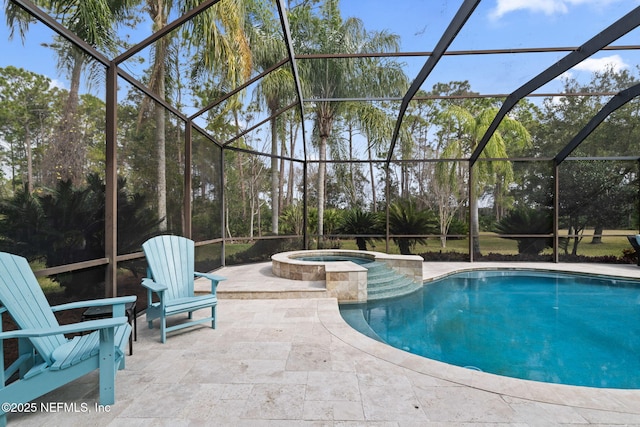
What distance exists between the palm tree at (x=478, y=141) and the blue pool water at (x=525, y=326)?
3068 mm

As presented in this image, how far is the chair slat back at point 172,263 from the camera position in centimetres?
327

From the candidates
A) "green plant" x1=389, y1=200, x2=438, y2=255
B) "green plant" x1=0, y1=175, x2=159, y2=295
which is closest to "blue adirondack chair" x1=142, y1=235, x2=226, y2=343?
"green plant" x1=0, y1=175, x2=159, y2=295

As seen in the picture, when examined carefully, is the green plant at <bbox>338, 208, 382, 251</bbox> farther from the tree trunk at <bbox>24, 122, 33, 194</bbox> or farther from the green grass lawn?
the tree trunk at <bbox>24, 122, 33, 194</bbox>

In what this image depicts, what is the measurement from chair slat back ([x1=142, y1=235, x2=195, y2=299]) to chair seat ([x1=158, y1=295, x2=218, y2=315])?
0.23 m

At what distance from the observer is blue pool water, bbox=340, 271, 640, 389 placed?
2988mm

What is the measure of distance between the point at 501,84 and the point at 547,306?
181 inches

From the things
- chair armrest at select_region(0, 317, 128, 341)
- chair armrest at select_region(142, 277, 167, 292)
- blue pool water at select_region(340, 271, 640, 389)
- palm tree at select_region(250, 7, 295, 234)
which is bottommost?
blue pool water at select_region(340, 271, 640, 389)

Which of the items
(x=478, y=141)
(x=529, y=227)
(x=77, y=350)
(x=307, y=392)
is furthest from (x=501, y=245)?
(x=77, y=350)

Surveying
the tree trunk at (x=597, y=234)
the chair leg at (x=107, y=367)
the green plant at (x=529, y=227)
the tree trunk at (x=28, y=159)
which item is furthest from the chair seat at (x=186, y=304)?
the tree trunk at (x=597, y=234)

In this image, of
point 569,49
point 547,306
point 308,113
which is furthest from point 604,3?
point 308,113

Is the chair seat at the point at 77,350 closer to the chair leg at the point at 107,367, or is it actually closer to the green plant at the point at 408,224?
the chair leg at the point at 107,367

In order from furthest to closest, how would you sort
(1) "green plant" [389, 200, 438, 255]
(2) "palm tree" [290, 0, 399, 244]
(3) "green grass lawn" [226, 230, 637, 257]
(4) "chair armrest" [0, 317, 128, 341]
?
1. (1) "green plant" [389, 200, 438, 255]
2. (3) "green grass lawn" [226, 230, 637, 257]
3. (2) "palm tree" [290, 0, 399, 244]
4. (4) "chair armrest" [0, 317, 128, 341]

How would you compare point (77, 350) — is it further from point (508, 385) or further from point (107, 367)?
point (508, 385)

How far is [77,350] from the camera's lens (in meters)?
1.95
